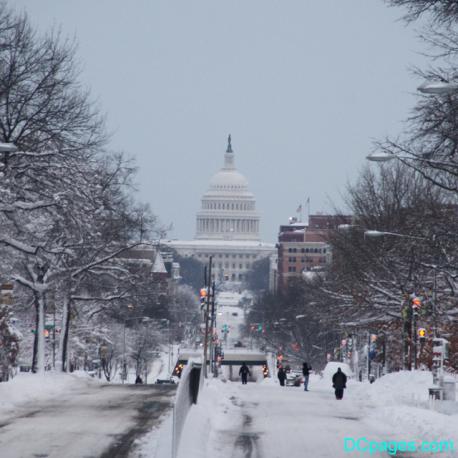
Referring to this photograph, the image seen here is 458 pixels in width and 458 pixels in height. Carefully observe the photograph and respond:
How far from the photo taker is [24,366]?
95.0 meters

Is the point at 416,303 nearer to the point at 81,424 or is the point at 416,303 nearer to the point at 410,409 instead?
the point at 410,409

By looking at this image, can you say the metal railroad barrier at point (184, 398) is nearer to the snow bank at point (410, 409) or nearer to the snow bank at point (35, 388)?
the snow bank at point (410, 409)

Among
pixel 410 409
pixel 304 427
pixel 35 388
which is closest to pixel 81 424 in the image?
pixel 304 427

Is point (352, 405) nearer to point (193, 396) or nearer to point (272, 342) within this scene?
point (193, 396)

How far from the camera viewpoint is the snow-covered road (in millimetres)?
22094

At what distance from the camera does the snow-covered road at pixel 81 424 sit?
22094 millimetres

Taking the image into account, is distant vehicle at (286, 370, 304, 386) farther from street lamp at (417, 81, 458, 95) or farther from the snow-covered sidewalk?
street lamp at (417, 81, 458, 95)

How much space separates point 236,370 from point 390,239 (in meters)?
58.6

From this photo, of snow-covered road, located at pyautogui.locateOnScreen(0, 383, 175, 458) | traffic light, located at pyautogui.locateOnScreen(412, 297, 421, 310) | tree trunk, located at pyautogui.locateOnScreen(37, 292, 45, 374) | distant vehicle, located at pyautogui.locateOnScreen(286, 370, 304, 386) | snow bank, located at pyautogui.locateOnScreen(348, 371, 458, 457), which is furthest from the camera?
distant vehicle, located at pyautogui.locateOnScreen(286, 370, 304, 386)

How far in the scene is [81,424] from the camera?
26.8 meters

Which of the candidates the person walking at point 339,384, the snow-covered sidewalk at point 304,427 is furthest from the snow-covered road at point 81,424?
the person walking at point 339,384

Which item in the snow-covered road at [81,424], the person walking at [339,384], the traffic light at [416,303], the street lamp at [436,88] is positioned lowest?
the snow-covered road at [81,424]

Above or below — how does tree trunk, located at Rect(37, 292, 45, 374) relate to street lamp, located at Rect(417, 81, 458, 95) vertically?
below

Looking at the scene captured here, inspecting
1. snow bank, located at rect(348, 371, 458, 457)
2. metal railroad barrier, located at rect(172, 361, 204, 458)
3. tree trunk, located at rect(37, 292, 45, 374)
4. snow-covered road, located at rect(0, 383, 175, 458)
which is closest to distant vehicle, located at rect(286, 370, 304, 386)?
tree trunk, located at rect(37, 292, 45, 374)
